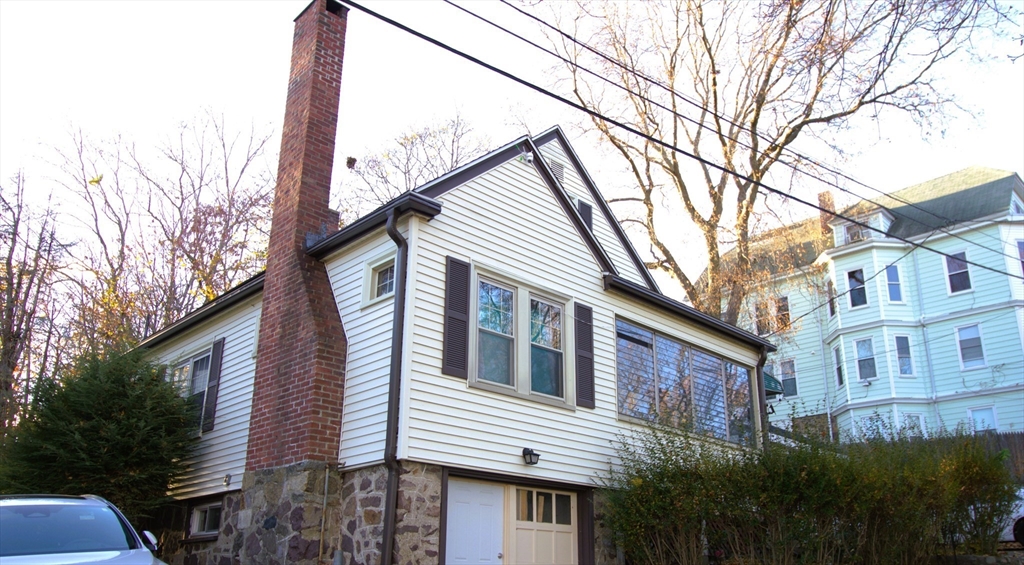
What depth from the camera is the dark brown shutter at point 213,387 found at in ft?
39.6

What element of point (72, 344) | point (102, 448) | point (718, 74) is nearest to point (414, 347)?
point (102, 448)

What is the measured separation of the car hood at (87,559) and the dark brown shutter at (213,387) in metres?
5.92

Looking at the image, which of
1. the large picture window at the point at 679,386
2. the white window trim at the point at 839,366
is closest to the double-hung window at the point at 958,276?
the white window trim at the point at 839,366

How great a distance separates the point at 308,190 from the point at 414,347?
10.4 ft

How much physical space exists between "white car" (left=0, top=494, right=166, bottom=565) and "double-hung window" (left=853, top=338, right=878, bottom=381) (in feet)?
84.5

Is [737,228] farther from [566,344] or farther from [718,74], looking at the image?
[566,344]

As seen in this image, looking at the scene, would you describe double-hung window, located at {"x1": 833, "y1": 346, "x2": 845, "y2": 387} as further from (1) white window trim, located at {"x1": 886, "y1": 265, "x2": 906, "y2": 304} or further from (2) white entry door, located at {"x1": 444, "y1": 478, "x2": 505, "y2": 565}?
(2) white entry door, located at {"x1": 444, "y1": 478, "x2": 505, "y2": 565}

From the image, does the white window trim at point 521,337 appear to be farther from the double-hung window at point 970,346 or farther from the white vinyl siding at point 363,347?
the double-hung window at point 970,346

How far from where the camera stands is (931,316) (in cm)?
2747

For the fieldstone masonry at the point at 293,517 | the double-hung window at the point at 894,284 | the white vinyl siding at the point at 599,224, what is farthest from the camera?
the double-hung window at the point at 894,284

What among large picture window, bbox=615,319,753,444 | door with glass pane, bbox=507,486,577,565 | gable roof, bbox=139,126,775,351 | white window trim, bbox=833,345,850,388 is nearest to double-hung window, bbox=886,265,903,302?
white window trim, bbox=833,345,850,388

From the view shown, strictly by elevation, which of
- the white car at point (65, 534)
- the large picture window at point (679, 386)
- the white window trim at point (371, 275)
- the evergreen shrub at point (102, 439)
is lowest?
the white car at point (65, 534)

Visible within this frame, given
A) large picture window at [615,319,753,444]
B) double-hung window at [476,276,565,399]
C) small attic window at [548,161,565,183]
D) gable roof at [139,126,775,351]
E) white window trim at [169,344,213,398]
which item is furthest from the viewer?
small attic window at [548,161,565,183]

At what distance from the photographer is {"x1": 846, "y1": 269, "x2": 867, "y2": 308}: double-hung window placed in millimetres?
28447
